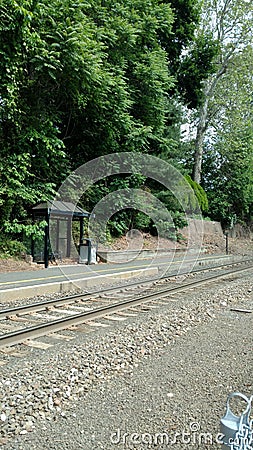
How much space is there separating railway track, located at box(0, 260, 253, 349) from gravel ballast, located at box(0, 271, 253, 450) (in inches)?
17.3

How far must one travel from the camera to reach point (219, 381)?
4.23 meters

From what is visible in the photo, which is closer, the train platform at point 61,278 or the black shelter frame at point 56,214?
the train platform at point 61,278

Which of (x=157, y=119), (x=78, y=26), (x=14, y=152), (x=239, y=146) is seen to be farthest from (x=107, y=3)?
(x=239, y=146)

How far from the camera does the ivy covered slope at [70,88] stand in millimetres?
12336

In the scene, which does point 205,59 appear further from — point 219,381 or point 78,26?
point 219,381

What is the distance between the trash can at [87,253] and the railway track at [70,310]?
13.1 ft

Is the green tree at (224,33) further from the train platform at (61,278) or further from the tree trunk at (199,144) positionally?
the train platform at (61,278)

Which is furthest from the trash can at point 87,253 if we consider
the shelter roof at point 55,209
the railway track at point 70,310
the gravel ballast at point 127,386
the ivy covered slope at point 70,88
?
the gravel ballast at point 127,386

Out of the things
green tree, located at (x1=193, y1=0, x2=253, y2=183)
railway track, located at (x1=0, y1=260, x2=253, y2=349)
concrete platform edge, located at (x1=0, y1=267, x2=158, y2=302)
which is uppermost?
green tree, located at (x1=193, y1=0, x2=253, y2=183)

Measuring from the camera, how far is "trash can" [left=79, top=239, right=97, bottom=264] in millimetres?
14812

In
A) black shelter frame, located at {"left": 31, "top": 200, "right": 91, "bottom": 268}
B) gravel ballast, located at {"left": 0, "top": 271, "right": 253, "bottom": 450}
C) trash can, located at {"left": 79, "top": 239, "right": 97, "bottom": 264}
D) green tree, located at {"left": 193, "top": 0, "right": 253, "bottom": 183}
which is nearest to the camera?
gravel ballast, located at {"left": 0, "top": 271, "right": 253, "bottom": 450}

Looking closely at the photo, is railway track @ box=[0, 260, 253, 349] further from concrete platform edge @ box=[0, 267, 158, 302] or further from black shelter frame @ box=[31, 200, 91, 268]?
black shelter frame @ box=[31, 200, 91, 268]

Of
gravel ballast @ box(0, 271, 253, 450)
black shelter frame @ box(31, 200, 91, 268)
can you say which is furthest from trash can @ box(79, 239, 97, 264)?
gravel ballast @ box(0, 271, 253, 450)

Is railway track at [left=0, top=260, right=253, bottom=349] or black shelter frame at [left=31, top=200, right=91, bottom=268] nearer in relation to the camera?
railway track at [left=0, top=260, right=253, bottom=349]
